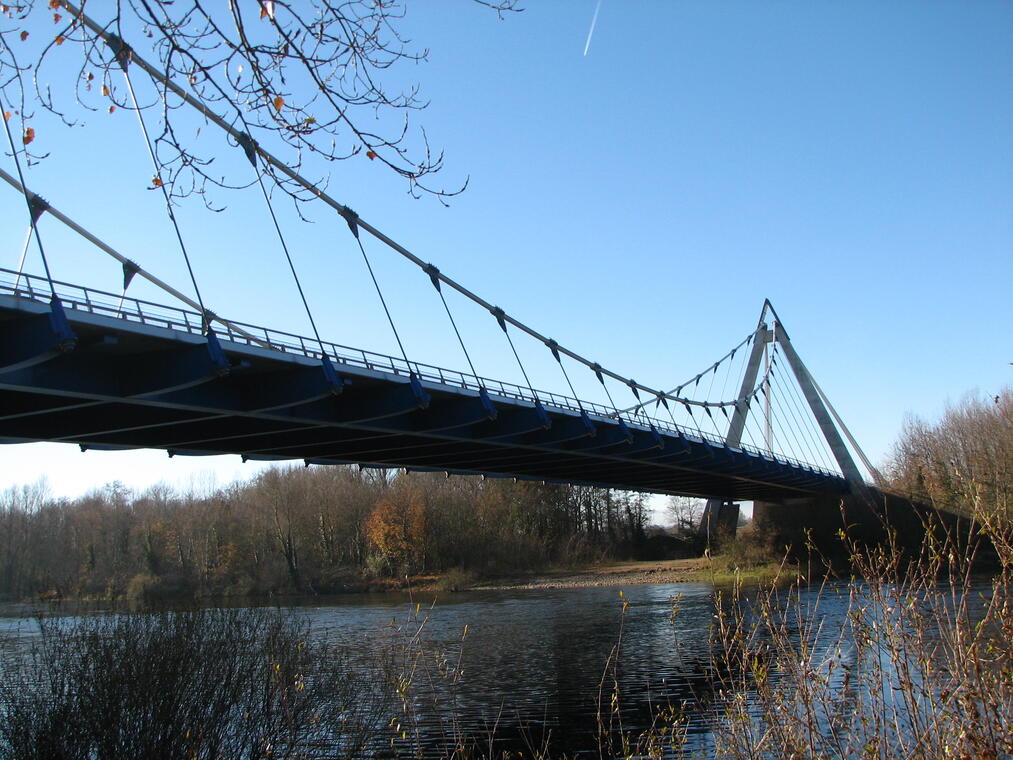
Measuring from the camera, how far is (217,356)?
14.6 m

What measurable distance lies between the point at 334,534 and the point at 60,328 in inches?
2043

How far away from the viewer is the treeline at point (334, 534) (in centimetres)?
5525

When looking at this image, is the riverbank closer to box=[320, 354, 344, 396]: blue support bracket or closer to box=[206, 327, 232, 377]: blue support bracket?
box=[320, 354, 344, 396]: blue support bracket

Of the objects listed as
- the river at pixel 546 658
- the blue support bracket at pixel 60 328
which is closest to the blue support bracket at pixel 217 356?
the blue support bracket at pixel 60 328

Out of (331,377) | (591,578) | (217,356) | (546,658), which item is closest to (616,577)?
(591,578)

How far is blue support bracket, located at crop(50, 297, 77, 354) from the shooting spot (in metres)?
12.4

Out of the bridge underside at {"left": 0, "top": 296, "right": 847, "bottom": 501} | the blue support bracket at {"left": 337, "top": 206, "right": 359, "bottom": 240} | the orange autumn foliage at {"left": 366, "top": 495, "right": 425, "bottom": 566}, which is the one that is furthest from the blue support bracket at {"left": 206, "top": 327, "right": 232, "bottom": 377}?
the orange autumn foliage at {"left": 366, "top": 495, "right": 425, "bottom": 566}

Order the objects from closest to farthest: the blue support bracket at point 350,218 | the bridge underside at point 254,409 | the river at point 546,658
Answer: the river at point 546,658, the bridge underside at point 254,409, the blue support bracket at point 350,218

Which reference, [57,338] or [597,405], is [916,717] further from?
[597,405]

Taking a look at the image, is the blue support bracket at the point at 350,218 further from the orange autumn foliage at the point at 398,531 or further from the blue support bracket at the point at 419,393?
the orange autumn foliage at the point at 398,531

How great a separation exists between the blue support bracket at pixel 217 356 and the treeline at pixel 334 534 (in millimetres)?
38241

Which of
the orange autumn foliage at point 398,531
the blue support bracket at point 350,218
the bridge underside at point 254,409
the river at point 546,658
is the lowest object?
the river at point 546,658

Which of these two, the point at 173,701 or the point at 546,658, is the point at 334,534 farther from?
the point at 173,701

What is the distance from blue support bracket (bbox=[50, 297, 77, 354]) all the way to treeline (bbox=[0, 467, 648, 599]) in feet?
130
